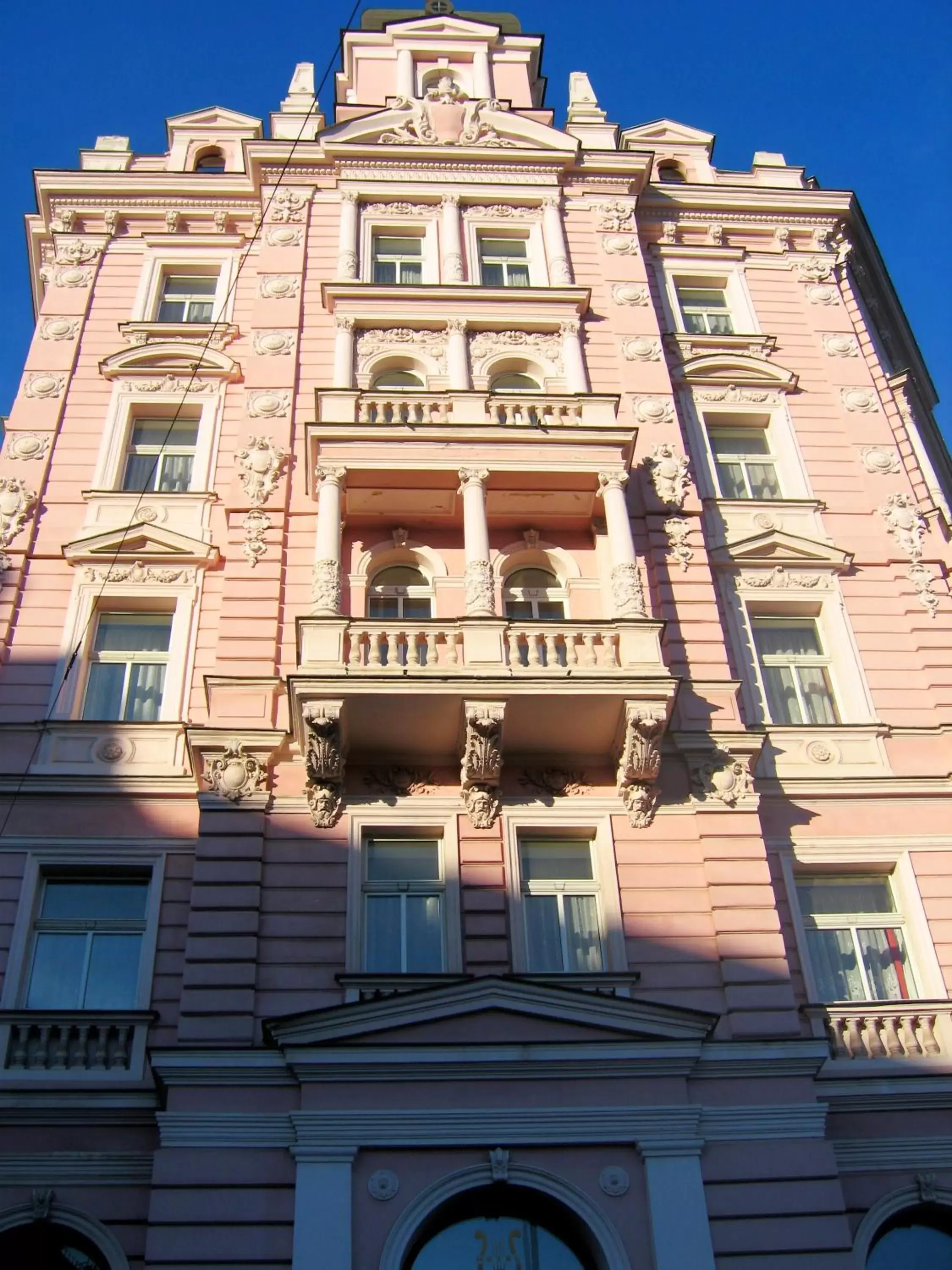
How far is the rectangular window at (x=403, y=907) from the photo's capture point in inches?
602

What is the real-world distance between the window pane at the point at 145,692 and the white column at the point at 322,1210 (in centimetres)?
680

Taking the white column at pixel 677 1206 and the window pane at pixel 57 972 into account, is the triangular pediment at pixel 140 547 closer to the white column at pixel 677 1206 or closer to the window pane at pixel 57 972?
the window pane at pixel 57 972

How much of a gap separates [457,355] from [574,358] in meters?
1.95

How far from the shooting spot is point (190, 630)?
61.7 feet

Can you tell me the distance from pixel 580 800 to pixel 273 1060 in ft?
16.6

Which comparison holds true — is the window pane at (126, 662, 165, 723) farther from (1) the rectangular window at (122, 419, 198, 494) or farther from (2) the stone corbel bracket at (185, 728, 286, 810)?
(1) the rectangular window at (122, 419, 198, 494)

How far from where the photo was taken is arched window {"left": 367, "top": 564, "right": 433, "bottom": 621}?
18750 millimetres

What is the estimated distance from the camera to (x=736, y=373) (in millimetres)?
23625

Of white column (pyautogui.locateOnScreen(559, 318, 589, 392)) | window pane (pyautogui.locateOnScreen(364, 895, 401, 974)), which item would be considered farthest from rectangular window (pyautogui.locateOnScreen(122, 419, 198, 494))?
window pane (pyautogui.locateOnScreen(364, 895, 401, 974))

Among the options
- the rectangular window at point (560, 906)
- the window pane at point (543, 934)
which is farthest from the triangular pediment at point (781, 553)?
the window pane at point (543, 934)

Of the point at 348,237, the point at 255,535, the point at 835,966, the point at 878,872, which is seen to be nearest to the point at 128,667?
the point at 255,535

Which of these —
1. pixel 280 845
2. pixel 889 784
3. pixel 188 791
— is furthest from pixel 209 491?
pixel 889 784

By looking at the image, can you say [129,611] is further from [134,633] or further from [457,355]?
[457,355]

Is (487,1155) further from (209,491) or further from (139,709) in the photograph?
(209,491)
